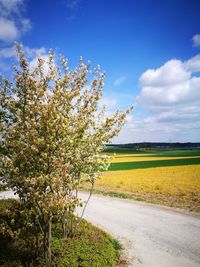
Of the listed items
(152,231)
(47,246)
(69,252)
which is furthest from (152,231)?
(47,246)

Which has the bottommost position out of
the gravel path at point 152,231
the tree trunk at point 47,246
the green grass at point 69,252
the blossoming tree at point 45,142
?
the gravel path at point 152,231

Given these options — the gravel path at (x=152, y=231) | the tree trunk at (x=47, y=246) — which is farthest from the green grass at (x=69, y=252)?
the gravel path at (x=152, y=231)

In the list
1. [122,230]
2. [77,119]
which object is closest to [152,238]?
[122,230]

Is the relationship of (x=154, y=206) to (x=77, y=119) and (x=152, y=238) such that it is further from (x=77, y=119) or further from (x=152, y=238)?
(x=77, y=119)

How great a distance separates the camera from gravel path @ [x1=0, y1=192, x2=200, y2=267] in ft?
35.9

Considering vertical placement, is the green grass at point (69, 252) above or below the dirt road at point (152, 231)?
above

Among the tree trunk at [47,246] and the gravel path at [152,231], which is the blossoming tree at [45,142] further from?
the gravel path at [152,231]

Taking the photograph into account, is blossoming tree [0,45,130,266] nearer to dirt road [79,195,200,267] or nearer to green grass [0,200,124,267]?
green grass [0,200,124,267]

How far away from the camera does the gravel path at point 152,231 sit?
1095 cm

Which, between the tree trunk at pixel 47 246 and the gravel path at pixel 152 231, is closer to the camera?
the tree trunk at pixel 47 246

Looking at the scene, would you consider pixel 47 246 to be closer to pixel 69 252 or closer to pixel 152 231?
pixel 69 252

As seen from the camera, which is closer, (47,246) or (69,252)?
(47,246)

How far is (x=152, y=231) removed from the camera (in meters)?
14.5

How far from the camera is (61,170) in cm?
745
